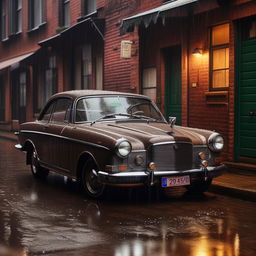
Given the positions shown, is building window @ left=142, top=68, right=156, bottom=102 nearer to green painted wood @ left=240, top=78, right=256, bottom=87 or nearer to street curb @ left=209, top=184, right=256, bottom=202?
green painted wood @ left=240, top=78, right=256, bottom=87

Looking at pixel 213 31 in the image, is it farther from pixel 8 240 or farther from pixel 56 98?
pixel 8 240

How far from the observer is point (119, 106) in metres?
9.04

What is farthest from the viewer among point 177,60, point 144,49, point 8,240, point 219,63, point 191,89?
point 144,49

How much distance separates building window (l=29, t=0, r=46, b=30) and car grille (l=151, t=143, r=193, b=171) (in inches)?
698

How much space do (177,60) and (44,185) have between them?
19.6 ft

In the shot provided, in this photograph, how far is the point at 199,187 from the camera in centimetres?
872

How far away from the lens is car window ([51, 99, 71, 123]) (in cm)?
921

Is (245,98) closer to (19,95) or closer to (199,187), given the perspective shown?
(199,187)

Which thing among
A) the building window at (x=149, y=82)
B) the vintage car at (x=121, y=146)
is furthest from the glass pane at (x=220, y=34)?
the vintage car at (x=121, y=146)

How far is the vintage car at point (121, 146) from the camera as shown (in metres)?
7.64

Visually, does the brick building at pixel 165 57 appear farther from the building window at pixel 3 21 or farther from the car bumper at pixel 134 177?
the building window at pixel 3 21

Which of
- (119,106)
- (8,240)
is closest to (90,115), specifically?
(119,106)

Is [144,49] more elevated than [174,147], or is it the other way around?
[144,49]

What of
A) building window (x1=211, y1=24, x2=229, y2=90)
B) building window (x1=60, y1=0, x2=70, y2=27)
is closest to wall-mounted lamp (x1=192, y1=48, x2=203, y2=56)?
building window (x1=211, y1=24, x2=229, y2=90)
